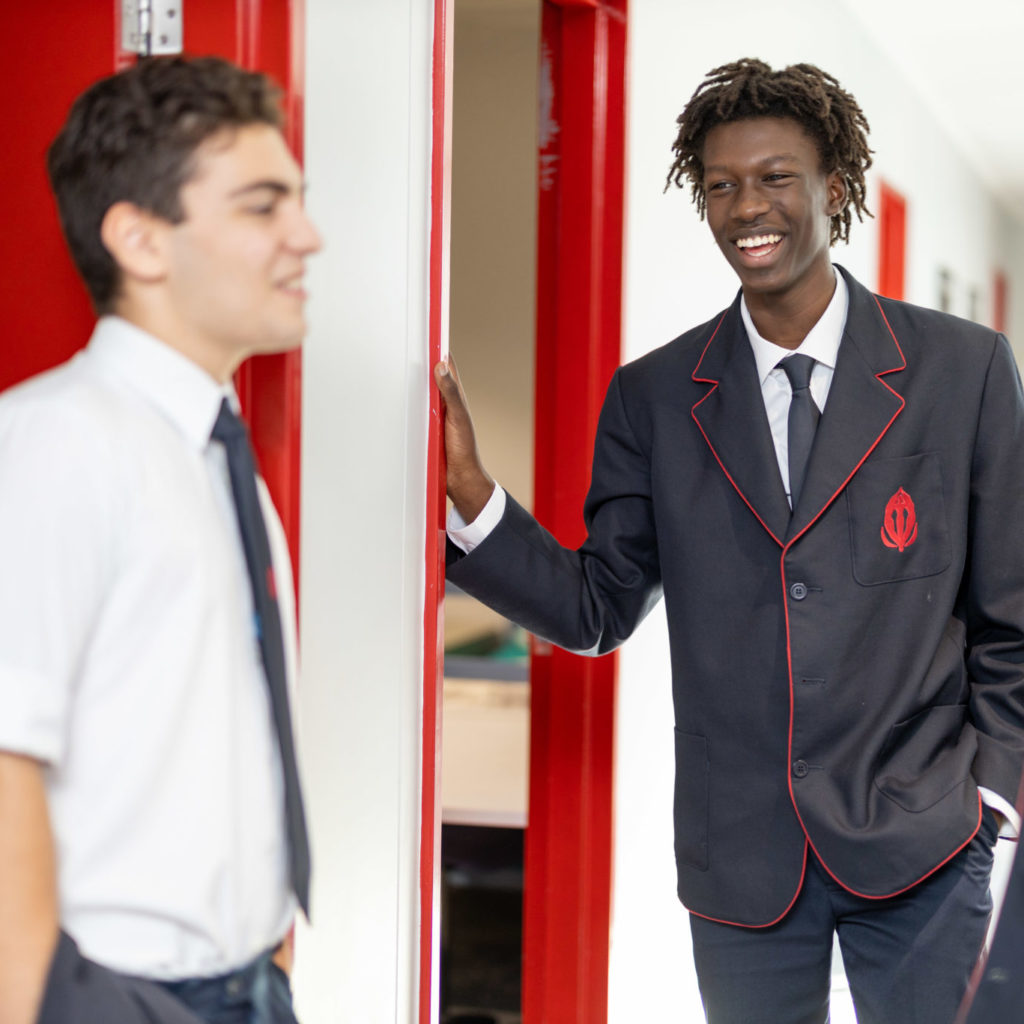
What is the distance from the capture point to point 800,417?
1740mm

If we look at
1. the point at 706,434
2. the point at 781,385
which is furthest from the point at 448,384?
the point at 781,385

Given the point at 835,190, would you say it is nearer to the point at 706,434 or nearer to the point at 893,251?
the point at 706,434

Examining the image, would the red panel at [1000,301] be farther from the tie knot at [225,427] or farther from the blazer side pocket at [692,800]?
the tie knot at [225,427]

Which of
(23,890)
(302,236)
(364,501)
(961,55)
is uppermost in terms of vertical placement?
(961,55)

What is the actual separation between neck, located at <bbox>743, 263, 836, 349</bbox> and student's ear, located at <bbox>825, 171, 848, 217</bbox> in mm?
109

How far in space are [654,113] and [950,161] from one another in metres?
3.90

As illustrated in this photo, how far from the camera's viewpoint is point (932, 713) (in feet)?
5.46

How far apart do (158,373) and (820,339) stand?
43.4 inches

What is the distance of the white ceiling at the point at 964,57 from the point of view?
13.3 ft

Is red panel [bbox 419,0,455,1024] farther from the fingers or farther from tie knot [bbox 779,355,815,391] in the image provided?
tie knot [bbox 779,355,815,391]

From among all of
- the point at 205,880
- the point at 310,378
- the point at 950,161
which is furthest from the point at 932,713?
the point at 950,161

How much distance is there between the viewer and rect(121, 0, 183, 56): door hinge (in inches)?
43.1

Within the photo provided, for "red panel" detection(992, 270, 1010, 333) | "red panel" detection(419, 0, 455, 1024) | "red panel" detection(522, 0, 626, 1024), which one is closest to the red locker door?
"red panel" detection(419, 0, 455, 1024)

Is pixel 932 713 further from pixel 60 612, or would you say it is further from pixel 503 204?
pixel 503 204
